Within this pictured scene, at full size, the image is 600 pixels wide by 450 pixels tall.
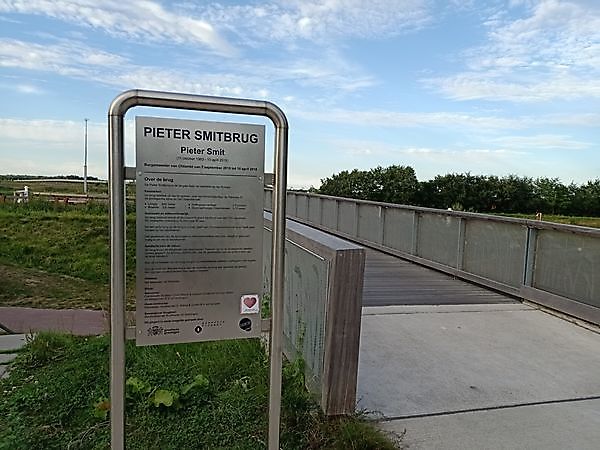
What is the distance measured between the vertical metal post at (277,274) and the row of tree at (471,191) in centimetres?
2753

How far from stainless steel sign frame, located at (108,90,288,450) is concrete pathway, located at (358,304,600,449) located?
1.07m

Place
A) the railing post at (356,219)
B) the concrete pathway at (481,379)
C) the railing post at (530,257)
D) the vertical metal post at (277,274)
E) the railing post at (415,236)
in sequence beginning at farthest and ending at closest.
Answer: the railing post at (356,219) < the railing post at (415,236) < the railing post at (530,257) < the concrete pathway at (481,379) < the vertical metal post at (277,274)

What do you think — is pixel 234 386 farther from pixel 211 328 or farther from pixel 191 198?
pixel 191 198

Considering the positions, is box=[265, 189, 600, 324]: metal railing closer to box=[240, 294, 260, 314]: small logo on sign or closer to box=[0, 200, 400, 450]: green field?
box=[0, 200, 400, 450]: green field

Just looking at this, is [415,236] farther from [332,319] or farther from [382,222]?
[332,319]

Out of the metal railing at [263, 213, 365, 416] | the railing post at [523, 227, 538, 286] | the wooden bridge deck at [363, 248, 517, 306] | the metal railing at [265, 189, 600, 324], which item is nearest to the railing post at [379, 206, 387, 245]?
the metal railing at [265, 189, 600, 324]

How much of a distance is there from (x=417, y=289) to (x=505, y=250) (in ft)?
3.99

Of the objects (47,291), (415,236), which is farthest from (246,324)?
(415,236)

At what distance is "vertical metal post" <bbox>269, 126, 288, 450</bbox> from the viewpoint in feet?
8.07

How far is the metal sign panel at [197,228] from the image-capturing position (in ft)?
7.49

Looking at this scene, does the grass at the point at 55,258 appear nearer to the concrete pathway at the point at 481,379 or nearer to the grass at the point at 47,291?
the grass at the point at 47,291

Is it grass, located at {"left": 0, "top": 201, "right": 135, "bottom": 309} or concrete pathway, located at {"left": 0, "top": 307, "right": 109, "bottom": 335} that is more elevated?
concrete pathway, located at {"left": 0, "top": 307, "right": 109, "bottom": 335}

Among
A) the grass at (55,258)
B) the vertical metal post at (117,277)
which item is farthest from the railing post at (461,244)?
the vertical metal post at (117,277)

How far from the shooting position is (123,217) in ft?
7.44
